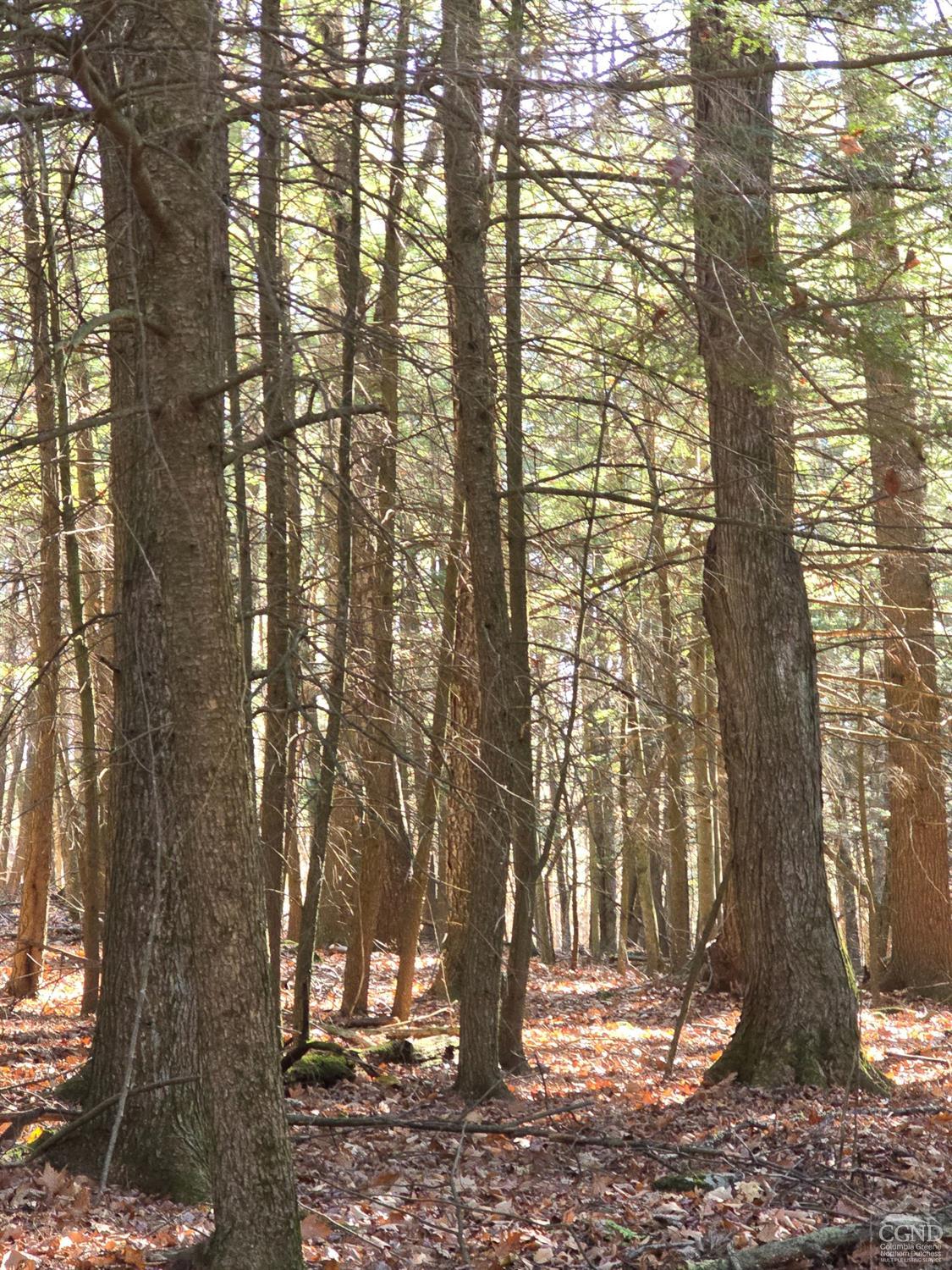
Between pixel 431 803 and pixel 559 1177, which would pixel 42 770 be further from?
pixel 559 1177

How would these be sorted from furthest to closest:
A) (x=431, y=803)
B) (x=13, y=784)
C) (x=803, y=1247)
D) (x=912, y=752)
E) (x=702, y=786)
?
(x=702, y=786)
(x=912, y=752)
(x=13, y=784)
(x=431, y=803)
(x=803, y=1247)

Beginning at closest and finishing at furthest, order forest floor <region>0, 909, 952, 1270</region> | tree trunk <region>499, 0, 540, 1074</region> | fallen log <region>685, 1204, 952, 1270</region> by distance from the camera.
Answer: fallen log <region>685, 1204, 952, 1270</region> → forest floor <region>0, 909, 952, 1270</region> → tree trunk <region>499, 0, 540, 1074</region>

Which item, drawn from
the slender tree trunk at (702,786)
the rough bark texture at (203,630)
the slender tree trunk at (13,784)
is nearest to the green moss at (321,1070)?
the slender tree trunk at (13,784)

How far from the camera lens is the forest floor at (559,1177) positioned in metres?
4.36

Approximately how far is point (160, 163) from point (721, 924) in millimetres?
11183

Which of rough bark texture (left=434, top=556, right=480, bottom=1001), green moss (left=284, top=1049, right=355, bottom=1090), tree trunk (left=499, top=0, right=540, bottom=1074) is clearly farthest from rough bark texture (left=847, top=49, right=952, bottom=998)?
green moss (left=284, top=1049, right=355, bottom=1090)

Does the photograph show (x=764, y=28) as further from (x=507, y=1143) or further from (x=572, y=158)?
(x=507, y=1143)

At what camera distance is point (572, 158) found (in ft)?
24.5

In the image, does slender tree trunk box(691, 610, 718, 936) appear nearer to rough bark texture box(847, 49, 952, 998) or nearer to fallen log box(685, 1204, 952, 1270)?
rough bark texture box(847, 49, 952, 998)

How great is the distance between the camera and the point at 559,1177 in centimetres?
557

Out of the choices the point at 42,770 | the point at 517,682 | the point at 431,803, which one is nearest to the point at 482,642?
the point at 517,682

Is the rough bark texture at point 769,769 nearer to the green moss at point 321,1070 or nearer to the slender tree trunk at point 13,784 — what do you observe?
the green moss at point 321,1070

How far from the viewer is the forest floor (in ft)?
14.3

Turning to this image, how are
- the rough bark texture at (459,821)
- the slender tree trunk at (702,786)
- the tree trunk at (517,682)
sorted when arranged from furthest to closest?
the slender tree trunk at (702,786) → the rough bark texture at (459,821) → the tree trunk at (517,682)
